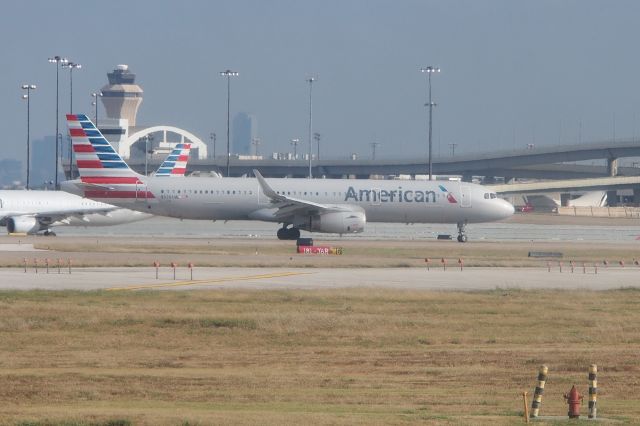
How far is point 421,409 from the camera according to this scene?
21734 millimetres

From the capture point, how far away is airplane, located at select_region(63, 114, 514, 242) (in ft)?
222

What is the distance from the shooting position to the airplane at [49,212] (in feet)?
243

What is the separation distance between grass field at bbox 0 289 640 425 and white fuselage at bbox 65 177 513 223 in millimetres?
29529

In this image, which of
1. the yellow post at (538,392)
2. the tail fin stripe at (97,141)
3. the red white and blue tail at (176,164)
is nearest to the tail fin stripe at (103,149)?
the tail fin stripe at (97,141)

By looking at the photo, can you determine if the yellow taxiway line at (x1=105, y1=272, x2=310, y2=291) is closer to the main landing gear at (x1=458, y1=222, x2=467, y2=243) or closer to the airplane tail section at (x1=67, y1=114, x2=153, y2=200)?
the airplane tail section at (x1=67, y1=114, x2=153, y2=200)

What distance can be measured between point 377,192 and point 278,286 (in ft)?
97.9

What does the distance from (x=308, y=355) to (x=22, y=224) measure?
4816 cm

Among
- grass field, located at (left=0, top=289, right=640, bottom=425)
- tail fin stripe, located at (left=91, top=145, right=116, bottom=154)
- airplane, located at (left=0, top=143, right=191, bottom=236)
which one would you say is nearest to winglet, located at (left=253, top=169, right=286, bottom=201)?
tail fin stripe, located at (left=91, top=145, right=116, bottom=154)

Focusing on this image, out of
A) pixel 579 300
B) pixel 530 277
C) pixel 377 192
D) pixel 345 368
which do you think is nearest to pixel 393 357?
pixel 345 368

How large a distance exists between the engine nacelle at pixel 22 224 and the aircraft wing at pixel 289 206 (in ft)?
50.3

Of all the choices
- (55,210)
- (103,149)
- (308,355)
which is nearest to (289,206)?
(103,149)

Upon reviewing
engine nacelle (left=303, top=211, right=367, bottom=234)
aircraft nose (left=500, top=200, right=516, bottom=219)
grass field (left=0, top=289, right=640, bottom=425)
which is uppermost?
aircraft nose (left=500, top=200, right=516, bottom=219)

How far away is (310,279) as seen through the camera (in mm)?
44250

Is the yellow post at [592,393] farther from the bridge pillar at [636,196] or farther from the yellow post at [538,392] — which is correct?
the bridge pillar at [636,196]
